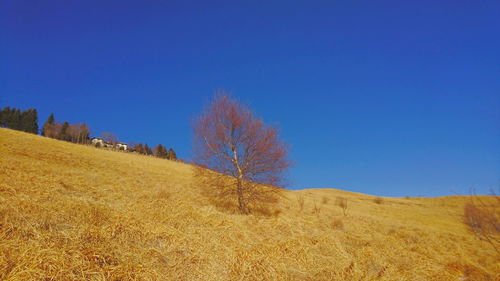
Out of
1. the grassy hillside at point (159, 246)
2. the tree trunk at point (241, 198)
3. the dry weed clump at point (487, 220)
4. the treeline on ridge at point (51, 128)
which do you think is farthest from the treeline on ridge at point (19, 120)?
the dry weed clump at point (487, 220)

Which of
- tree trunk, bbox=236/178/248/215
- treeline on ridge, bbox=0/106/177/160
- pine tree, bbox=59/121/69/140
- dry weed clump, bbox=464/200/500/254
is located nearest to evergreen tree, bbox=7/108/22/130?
treeline on ridge, bbox=0/106/177/160

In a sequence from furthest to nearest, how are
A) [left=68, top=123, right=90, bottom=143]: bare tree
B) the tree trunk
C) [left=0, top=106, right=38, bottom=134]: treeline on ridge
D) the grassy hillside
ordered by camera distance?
[left=68, top=123, right=90, bottom=143]: bare tree < [left=0, top=106, right=38, bottom=134]: treeline on ridge < the tree trunk < the grassy hillside

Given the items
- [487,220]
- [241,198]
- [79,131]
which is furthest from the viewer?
[79,131]

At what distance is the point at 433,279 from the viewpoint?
7965 millimetres

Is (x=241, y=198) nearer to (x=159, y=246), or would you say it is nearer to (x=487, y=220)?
(x=159, y=246)

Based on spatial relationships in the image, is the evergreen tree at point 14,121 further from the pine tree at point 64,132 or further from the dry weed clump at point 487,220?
the dry weed clump at point 487,220

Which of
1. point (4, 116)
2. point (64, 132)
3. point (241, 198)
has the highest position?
point (4, 116)

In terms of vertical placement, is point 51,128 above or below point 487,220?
above

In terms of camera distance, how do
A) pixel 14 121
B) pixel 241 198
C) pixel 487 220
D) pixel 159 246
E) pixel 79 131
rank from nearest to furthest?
pixel 487 220 → pixel 159 246 → pixel 241 198 → pixel 14 121 → pixel 79 131

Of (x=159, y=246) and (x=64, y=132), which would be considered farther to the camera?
(x=64, y=132)

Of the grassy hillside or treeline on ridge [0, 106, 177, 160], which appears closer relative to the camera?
the grassy hillside

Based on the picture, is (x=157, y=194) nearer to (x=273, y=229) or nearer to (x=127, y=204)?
(x=127, y=204)

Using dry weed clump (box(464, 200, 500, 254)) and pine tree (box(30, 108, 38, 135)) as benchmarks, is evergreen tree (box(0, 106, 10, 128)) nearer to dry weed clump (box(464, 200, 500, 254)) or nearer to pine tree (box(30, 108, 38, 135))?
pine tree (box(30, 108, 38, 135))

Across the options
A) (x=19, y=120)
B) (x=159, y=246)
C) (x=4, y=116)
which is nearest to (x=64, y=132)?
(x=19, y=120)
